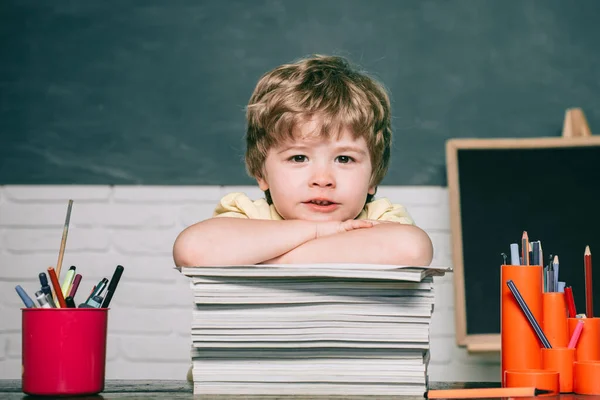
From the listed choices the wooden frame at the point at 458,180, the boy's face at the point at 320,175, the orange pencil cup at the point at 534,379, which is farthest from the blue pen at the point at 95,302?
the wooden frame at the point at 458,180

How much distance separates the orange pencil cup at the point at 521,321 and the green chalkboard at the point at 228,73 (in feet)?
4.02

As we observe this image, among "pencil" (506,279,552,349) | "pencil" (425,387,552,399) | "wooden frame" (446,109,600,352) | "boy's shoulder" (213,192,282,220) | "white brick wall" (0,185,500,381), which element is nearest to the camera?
"pencil" (425,387,552,399)

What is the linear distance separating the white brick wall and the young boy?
824 millimetres

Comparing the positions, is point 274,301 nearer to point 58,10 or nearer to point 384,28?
point 384,28

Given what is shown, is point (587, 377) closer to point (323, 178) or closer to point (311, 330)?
point (311, 330)

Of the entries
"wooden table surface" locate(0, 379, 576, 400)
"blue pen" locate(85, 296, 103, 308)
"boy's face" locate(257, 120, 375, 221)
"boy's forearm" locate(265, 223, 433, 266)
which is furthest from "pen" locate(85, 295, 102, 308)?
"boy's face" locate(257, 120, 375, 221)

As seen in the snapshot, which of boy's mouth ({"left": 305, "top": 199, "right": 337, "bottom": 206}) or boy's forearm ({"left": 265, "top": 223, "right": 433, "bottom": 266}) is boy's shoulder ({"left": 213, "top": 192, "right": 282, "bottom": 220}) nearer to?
boy's mouth ({"left": 305, "top": 199, "right": 337, "bottom": 206})

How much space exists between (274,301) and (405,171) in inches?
53.8

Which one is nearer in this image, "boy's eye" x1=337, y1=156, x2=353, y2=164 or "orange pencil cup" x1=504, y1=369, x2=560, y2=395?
"orange pencil cup" x1=504, y1=369, x2=560, y2=395

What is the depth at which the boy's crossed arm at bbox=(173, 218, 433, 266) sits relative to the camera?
0.92 metres

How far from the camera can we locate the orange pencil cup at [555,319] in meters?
0.91

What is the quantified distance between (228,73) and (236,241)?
1.29m

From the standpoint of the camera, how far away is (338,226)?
102cm

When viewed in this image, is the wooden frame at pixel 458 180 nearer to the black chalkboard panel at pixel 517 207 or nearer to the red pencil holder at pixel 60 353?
the black chalkboard panel at pixel 517 207
